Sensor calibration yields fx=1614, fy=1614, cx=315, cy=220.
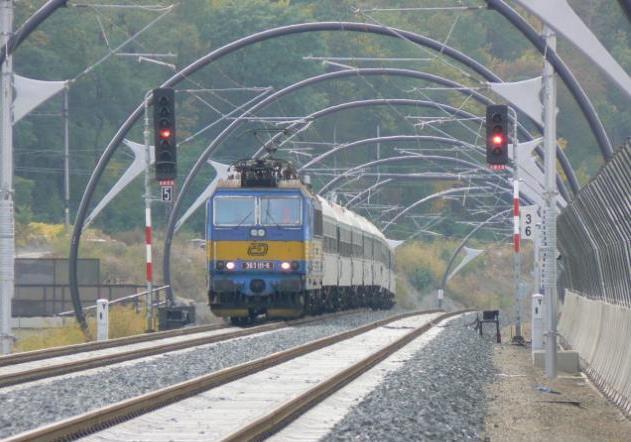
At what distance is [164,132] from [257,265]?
622cm

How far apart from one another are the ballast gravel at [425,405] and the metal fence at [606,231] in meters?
2.22

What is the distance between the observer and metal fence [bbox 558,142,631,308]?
59.9 ft

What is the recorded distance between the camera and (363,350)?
29.6 m

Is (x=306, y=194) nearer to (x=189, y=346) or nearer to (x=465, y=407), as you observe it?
(x=189, y=346)

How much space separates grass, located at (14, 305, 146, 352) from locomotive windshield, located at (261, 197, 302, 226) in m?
4.58

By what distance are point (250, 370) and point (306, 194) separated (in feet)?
52.2

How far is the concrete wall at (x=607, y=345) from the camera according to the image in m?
19.4

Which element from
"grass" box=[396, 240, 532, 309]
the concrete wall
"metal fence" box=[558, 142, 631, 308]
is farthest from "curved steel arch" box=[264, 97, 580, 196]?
"grass" box=[396, 240, 532, 309]

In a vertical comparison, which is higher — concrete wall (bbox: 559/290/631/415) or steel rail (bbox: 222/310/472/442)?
concrete wall (bbox: 559/290/631/415)

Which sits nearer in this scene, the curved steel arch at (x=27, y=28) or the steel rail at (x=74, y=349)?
the steel rail at (x=74, y=349)

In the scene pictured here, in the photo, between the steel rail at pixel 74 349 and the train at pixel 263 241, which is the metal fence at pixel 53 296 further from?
the steel rail at pixel 74 349

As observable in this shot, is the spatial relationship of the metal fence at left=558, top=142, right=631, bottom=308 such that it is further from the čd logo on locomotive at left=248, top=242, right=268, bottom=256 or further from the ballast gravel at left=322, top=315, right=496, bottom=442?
the čd logo on locomotive at left=248, top=242, right=268, bottom=256

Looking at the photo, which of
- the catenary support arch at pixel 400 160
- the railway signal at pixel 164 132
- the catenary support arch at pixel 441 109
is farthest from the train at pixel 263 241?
the catenary support arch at pixel 400 160

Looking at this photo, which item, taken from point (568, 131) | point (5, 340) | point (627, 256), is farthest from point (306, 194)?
point (568, 131)
